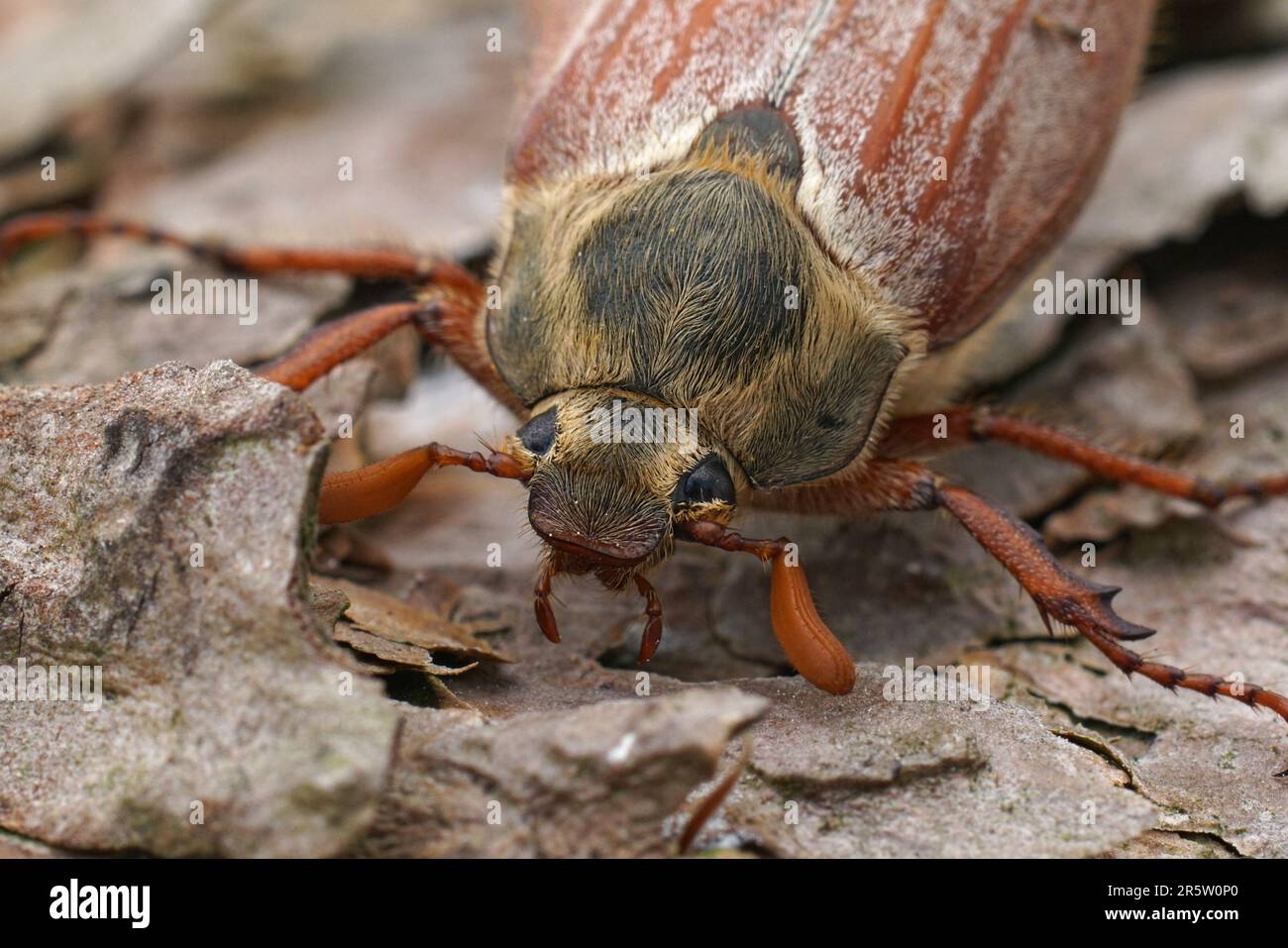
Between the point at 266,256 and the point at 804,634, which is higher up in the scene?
the point at 266,256

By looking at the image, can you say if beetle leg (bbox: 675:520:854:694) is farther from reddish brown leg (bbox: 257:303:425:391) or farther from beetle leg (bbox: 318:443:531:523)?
reddish brown leg (bbox: 257:303:425:391)

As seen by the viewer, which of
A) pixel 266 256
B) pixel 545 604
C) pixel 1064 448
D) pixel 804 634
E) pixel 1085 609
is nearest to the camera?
pixel 804 634

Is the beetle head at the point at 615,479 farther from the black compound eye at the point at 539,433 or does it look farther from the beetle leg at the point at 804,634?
the beetle leg at the point at 804,634

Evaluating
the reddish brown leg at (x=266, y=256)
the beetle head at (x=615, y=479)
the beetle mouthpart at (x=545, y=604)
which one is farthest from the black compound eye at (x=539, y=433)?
the reddish brown leg at (x=266, y=256)

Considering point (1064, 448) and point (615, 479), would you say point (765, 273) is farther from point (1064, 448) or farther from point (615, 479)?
point (1064, 448)

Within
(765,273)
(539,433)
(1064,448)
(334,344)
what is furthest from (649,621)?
(1064,448)
